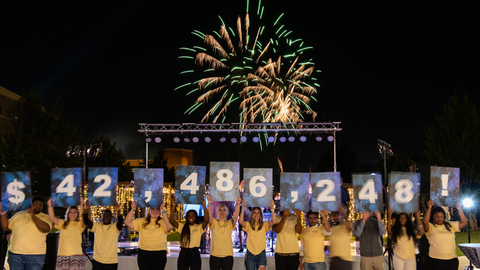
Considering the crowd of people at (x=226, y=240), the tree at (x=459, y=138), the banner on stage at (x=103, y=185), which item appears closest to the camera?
the crowd of people at (x=226, y=240)

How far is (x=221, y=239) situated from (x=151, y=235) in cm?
122

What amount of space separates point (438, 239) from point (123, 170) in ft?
115

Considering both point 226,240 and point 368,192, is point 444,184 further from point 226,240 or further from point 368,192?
point 226,240

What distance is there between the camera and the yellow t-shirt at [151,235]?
6.89 metres

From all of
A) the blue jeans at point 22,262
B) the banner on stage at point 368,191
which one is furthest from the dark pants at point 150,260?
the banner on stage at point 368,191

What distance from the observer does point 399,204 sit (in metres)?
7.58

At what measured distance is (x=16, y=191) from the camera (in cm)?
759

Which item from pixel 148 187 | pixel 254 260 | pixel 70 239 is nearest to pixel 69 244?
pixel 70 239

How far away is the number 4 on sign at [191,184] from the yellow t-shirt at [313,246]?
2337 millimetres

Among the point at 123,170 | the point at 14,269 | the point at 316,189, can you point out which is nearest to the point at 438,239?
the point at 316,189

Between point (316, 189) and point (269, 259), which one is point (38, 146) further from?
point (316, 189)

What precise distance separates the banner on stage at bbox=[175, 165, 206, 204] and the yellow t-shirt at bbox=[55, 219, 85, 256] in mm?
1870

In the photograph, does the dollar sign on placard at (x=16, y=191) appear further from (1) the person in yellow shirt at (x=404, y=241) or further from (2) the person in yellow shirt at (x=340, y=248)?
(1) the person in yellow shirt at (x=404, y=241)

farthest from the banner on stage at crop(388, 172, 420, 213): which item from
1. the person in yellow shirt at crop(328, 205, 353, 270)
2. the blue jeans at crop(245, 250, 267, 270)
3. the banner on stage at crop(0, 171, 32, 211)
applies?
the banner on stage at crop(0, 171, 32, 211)
